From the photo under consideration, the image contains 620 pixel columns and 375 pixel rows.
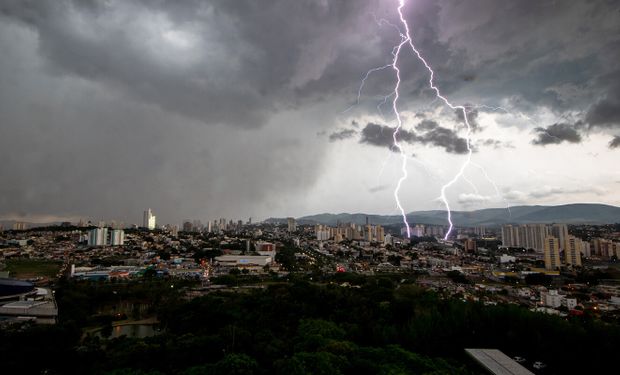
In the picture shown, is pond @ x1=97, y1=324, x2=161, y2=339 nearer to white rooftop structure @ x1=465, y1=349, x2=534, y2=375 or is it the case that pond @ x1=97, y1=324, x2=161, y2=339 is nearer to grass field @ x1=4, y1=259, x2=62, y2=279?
white rooftop structure @ x1=465, y1=349, x2=534, y2=375

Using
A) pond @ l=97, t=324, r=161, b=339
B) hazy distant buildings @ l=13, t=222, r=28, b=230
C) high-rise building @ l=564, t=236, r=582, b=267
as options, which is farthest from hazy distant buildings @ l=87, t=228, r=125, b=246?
high-rise building @ l=564, t=236, r=582, b=267

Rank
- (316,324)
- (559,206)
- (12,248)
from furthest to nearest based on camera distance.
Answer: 1. (559,206)
2. (12,248)
3. (316,324)

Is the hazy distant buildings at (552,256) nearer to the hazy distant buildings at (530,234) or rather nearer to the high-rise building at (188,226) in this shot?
the hazy distant buildings at (530,234)

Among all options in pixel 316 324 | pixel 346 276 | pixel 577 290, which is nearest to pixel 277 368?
pixel 316 324

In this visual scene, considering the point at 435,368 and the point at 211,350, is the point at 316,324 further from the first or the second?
the point at 435,368

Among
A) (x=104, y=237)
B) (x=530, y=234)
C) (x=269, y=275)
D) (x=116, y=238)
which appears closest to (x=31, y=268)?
(x=104, y=237)

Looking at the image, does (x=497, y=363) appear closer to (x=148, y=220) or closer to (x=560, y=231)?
(x=560, y=231)

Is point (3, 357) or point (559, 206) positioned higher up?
point (559, 206)

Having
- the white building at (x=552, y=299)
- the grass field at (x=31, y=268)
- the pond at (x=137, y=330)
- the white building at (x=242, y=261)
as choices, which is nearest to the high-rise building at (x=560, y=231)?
the white building at (x=552, y=299)
